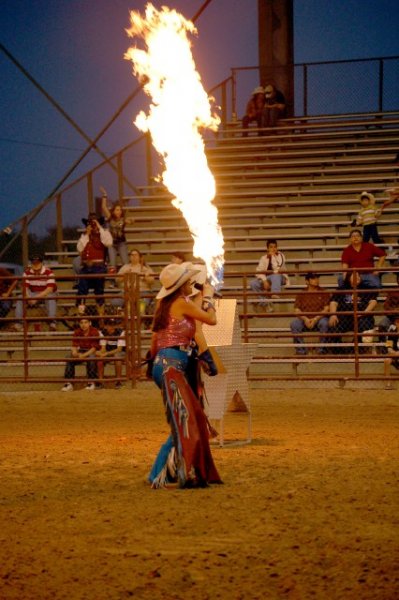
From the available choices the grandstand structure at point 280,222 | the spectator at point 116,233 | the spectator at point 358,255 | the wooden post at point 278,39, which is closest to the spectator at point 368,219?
the grandstand structure at point 280,222

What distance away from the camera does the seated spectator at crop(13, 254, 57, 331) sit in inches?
628

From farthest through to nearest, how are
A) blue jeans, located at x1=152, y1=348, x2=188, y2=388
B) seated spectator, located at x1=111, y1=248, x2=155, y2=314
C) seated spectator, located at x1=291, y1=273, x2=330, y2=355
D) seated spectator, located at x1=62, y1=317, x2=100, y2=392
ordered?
1. seated spectator, located at x1=111, y1=248, x2=155, y2=314
2. seated spectator, located at x1=62, y1=317, x2=100, y2=392
3. seated spectator, located at x1=291, y1=273, x2=330, y2=355
4. blue jeans, located at x1=152, y1=348, x2=188, y2=388

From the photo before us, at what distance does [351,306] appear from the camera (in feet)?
49.8

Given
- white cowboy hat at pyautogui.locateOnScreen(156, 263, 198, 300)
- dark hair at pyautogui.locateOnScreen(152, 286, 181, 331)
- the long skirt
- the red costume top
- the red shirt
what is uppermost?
the red shirt

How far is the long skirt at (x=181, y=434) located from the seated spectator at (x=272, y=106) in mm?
17847

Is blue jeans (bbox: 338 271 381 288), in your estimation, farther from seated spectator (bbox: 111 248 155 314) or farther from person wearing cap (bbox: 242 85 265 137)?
person wearing cap (bbox: 242 85 265 137)

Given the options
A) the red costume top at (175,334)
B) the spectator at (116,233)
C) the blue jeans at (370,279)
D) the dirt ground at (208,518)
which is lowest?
the dirt ground at (208,518)

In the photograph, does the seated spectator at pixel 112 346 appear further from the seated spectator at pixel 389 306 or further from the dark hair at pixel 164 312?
the dark hair at pixel 164 312

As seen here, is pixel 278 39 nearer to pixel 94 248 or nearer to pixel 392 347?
pixel 94 248

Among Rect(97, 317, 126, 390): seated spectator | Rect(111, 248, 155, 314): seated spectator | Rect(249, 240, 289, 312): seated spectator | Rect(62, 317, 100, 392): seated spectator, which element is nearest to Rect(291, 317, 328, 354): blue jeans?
Rect(249, 240, 289, 312): seated spectator

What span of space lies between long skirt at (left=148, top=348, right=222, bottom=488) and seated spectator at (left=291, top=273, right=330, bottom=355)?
25.2 feet

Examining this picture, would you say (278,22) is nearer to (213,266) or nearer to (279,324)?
(279,324)

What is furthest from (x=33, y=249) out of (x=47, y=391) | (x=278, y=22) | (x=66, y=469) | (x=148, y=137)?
(x=66, y=469)

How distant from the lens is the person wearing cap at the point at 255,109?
2461 cm
